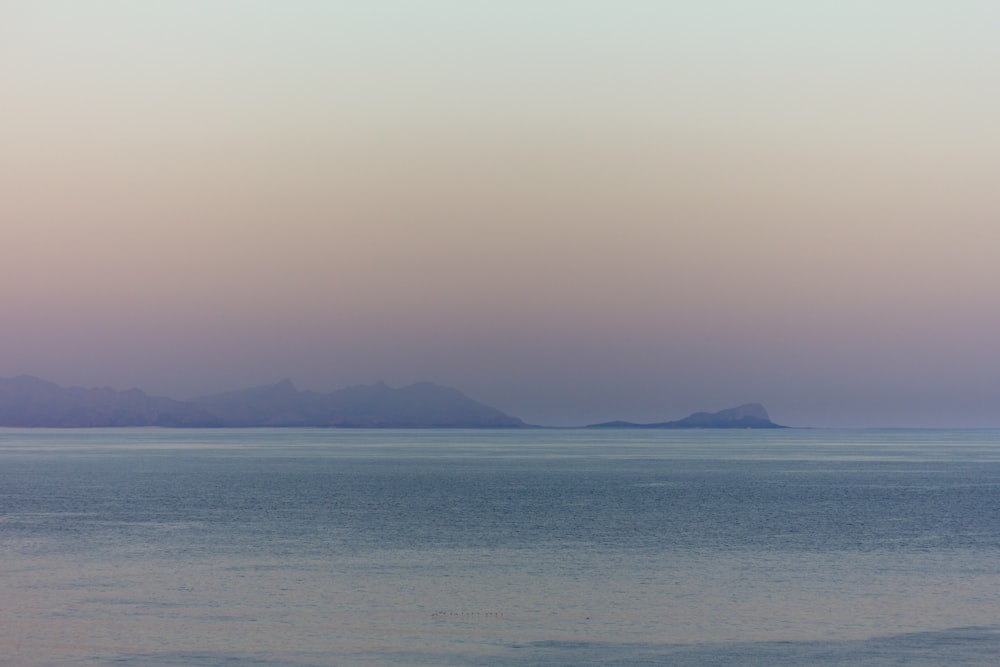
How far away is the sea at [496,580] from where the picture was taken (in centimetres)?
3409

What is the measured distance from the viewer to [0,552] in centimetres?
5384

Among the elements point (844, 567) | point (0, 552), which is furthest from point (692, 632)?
point (0, 552)

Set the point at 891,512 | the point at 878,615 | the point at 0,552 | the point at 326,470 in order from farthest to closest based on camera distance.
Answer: the point at 326,470 < the point at 891,512 < the point at 0,552 < the point at 878,615

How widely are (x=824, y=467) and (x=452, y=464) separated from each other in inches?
1969

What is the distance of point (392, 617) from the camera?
38.4 metres

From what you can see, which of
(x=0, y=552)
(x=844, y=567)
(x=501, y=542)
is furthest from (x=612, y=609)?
(x=0, y=552)

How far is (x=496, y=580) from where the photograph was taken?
151 feet

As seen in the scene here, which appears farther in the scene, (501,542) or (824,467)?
(824,467)

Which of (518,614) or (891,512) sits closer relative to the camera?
(518,614)

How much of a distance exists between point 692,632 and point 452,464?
423 ft

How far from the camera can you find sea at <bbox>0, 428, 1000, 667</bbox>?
112 ft

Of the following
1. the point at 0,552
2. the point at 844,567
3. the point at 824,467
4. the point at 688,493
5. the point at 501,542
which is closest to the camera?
the point at 844,567

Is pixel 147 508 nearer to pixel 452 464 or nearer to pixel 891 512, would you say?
pixel 891 512

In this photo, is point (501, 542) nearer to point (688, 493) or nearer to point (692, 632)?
point (692, 632)
